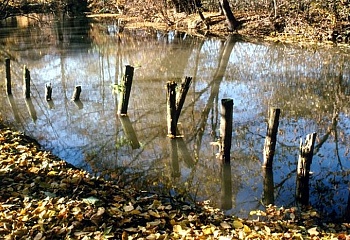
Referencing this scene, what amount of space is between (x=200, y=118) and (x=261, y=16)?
21.4 meters

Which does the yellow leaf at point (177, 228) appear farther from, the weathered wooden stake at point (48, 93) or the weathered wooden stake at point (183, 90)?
the weathered wooden stake at point (48, 93)

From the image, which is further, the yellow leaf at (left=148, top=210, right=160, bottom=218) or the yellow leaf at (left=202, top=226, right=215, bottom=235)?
the yellow leaf at (left=148, top=210, right=160, bottom=218)

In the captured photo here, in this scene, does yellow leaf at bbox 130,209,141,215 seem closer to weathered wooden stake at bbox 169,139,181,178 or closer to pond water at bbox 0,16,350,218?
pond water at bbox 0,16,350,218

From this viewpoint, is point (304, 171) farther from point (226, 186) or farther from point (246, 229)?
point (246, 229)

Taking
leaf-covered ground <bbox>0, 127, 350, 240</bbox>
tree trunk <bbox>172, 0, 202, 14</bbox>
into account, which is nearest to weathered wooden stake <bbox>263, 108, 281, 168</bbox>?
leaf-covered ground <bbox>0, 127, 350, 240</bbox>

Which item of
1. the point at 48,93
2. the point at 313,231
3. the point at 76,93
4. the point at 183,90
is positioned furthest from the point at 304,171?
the point at 48,93

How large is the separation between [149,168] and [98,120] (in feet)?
12.5

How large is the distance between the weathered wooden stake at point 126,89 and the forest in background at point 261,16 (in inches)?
214

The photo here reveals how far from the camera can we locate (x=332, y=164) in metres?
8.91

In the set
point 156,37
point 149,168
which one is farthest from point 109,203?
point 156,37

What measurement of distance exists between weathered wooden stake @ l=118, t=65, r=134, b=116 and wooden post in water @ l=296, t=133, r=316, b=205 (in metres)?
5.89

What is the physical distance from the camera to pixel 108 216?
5.60 metres

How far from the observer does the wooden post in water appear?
23.3ft

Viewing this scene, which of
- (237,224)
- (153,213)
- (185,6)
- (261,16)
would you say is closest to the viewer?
(237,224)
